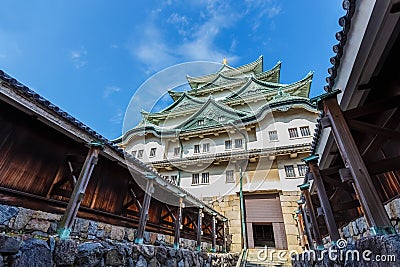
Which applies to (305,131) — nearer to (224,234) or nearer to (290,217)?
(290,217)

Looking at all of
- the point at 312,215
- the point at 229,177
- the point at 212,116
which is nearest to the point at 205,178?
the point at 229,177

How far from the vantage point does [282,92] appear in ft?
57.5

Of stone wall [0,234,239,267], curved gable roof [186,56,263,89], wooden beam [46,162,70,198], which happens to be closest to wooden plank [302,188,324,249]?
stone wall [0,234,239,267]

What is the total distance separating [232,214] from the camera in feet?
41.3

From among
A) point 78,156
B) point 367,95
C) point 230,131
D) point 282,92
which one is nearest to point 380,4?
point 367,95

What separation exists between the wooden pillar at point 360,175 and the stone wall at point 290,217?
10.2 meters

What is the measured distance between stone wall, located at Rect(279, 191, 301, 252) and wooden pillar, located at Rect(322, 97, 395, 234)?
10241 millimetres

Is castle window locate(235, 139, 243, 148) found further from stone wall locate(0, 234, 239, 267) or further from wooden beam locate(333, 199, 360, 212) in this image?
wooden beam locate(333, 199, 360, 212)

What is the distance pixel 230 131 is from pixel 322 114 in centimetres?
1238

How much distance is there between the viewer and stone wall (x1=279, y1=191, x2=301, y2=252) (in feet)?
35.6

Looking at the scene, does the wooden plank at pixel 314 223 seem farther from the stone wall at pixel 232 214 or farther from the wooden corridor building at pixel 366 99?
the stone wall at pixel 232 214

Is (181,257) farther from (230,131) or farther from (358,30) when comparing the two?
(230,131)

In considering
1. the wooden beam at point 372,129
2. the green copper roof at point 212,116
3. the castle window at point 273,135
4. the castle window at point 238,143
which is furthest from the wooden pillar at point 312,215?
the green copper roof at point 212,116

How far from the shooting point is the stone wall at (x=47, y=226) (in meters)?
Result: 3.66
